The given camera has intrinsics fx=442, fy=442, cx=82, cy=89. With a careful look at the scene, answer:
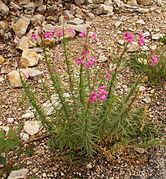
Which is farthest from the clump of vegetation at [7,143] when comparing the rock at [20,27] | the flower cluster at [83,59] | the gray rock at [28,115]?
the rock at [20,27]

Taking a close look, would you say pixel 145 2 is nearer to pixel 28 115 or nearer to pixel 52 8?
pixel 52 8

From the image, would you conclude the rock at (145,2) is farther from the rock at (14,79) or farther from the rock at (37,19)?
the rock at (14,79)

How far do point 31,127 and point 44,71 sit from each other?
670 mm

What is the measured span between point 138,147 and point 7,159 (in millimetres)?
815

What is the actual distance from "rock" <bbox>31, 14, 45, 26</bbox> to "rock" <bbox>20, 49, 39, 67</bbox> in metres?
0.44

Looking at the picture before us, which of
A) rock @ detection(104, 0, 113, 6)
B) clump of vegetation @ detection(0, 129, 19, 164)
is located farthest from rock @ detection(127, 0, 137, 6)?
clump of vegetation @ detection(0, 129, 19, 164)

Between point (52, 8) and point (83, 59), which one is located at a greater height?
point (83, 59)

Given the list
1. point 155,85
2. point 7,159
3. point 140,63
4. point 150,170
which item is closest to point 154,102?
point 155,85

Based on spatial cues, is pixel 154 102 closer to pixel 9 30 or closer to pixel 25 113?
pixel 25 113

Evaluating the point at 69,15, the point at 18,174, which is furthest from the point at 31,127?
the point at 69,15

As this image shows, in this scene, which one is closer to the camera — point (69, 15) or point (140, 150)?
point (140, 150)

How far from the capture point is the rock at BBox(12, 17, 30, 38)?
3828 millimetres

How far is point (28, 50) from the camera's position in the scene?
3.62 meters

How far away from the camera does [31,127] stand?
296cm
